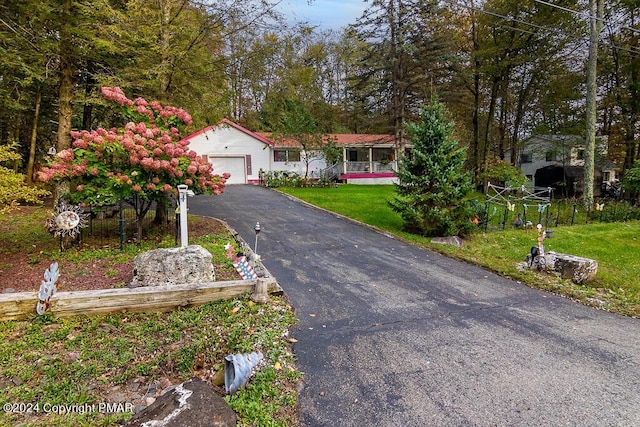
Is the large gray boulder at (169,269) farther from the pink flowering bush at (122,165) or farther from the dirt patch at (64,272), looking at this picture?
the pink flowering bush at (122,165)

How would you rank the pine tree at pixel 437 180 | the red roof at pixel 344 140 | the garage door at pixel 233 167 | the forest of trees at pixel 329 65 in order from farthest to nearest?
1. the red roof at pixel 344 140
2. the garage door at pixel 233 167
3. the pine tree at pixel 437 180
4. the forest of trees at pixel 329 65

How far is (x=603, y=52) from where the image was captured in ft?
64.5

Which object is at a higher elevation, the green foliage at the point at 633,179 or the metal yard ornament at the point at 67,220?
the green foliage at the point at 633,179

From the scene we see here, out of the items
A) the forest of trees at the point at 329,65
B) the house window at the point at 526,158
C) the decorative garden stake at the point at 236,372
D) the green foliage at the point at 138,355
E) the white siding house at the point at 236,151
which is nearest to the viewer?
the green foliage at the point at 138,355

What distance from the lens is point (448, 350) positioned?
3.82m

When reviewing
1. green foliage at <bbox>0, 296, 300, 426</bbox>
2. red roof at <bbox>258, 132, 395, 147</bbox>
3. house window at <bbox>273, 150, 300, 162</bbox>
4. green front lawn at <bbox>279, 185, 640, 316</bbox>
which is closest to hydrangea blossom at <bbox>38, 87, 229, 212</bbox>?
green foliage at <bbox>0, 296, 300, 426</bbox>

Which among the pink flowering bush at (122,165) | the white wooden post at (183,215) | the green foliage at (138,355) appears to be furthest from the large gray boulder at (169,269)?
the pink flowering bush at (122,165)

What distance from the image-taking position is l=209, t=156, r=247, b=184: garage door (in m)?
22.6

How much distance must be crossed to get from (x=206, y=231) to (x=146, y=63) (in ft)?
14.2

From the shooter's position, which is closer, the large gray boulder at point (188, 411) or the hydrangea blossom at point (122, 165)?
the large gray boulder at point (188, 411)

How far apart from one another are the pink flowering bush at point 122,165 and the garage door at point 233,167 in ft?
50.7

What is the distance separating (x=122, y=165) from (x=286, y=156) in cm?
1747

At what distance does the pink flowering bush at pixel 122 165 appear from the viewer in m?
6.25

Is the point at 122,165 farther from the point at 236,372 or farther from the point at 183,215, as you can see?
the point at 236,372
